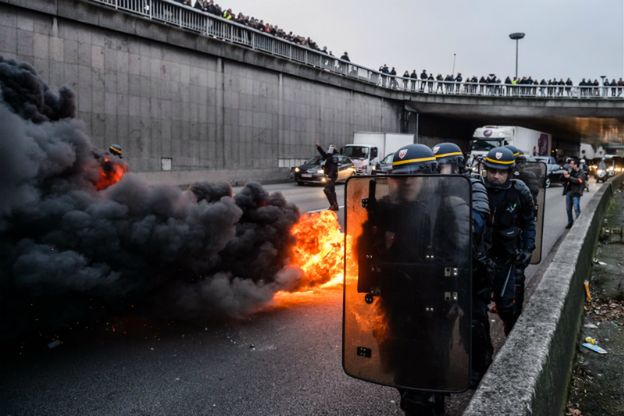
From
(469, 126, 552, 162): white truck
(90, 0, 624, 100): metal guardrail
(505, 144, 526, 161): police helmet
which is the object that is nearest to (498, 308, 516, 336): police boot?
(505, 144, 526, 161): police helmet

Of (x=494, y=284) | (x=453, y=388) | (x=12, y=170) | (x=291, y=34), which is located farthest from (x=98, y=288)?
(x=291, y=34)

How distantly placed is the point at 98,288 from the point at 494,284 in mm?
3261

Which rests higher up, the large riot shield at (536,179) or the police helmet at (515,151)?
the police helmet at (515,151)

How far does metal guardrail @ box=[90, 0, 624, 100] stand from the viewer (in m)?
20.3

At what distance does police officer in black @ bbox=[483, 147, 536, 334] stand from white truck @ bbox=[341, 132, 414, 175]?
22.4 metres

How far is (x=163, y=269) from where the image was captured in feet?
16.2

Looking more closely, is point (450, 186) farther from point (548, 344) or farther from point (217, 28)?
point (217, 28)

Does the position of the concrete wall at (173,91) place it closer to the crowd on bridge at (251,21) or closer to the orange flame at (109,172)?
the crowd on bridge at (251,21)

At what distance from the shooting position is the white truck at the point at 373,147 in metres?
27.5

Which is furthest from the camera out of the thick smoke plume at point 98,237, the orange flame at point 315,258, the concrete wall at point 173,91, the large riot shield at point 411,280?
the concrete wall at point 173,91

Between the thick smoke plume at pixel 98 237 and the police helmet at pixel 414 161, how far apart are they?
247 centimetres

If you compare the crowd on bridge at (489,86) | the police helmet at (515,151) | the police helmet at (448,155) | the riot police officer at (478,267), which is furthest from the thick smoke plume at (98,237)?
the crowd on bridge at (489,86)

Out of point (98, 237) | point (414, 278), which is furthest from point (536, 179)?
point (98, 237)

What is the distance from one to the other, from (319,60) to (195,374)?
90.8 ft
